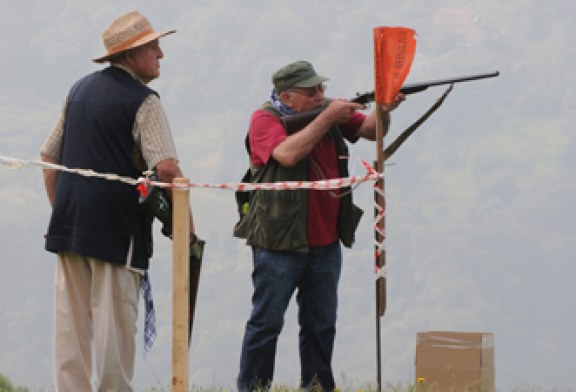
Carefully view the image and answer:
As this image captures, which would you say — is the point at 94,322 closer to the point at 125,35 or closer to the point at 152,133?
the point at 152,133

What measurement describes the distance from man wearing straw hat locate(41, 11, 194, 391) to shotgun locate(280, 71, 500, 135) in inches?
34.8

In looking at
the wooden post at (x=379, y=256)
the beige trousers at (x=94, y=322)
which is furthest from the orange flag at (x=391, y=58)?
the beige trousers at (x=94, y=322)

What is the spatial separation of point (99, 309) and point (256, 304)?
106cm

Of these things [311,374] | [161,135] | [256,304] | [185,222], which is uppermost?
[161,135]

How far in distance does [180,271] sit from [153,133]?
2.49 ft

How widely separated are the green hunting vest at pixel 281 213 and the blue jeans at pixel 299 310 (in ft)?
0.28

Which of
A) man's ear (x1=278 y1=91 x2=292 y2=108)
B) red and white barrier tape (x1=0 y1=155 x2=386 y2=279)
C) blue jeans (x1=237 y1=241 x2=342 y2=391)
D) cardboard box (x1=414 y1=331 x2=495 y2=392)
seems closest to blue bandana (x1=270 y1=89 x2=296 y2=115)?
man's ear (x1=278 y1=91 x2=292 y2=108)

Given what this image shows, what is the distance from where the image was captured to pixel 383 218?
5.89 metres

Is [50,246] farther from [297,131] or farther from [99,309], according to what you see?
[297,131]

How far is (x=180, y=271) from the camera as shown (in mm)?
4855

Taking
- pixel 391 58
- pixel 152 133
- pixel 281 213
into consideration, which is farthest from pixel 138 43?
pixel 391 58

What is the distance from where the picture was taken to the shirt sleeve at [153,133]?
16.9 ft

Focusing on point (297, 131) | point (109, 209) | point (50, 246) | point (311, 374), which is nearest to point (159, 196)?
point (109, 209)

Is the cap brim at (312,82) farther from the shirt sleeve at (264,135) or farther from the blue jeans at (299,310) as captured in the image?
the blue jeans at (299,310)
